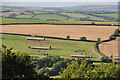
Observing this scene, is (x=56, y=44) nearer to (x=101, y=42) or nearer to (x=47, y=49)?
(x=47, y=49)

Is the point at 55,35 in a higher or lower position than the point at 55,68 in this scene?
higher

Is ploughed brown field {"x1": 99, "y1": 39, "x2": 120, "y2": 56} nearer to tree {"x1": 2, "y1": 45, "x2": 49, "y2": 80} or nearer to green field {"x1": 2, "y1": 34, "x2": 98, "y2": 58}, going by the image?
green field {"x1": 2, "y1": 34, "x2": 98, "y2": 58}

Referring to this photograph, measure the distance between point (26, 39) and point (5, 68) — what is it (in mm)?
54311

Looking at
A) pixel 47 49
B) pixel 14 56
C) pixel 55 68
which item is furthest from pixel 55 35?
pixel 14 56

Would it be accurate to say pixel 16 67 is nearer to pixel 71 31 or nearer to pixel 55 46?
pixel 55 46

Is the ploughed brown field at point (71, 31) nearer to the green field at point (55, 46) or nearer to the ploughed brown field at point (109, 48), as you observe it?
the ploughed brown field at point (109, 48)

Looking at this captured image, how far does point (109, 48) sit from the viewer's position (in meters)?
70.1

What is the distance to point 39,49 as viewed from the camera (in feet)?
220

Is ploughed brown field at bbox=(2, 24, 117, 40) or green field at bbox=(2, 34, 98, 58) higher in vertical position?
ploughed brown field at bbox=(2, 24, 117, 40)

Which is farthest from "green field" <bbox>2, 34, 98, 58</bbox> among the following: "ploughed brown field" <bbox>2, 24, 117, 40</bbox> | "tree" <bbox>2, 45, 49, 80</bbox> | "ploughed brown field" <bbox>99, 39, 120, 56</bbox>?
"tree" <bbox>2, 45, 49, 80</bbox>

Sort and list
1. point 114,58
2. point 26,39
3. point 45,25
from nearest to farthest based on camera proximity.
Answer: point 114,58 < point 26,39 < point 45,25

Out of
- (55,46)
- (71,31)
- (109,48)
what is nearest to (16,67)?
(55,46)

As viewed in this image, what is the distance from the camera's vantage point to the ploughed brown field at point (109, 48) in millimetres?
65431

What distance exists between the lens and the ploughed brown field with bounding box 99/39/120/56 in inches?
2576
